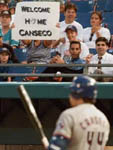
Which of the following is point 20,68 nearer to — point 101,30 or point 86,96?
point 101,30

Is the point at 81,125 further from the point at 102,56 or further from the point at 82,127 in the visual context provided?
the point at 102,56

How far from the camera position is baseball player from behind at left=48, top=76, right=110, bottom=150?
19.9 feet

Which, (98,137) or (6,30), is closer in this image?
(98,137)

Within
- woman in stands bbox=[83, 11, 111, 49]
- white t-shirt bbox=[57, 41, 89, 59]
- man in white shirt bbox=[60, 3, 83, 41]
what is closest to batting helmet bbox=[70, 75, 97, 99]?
white t-shirt bbox=[57, 41, 89, 59]

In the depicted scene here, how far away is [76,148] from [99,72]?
188 inches

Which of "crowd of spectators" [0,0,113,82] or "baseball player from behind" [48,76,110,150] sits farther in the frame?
"crowd of spectators" [0,0,113,82]

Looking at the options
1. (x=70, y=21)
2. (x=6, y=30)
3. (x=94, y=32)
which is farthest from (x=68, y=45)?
(x=6, y=30)

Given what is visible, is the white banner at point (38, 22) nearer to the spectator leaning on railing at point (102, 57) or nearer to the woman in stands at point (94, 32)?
the spectator leaning on railing at point (102, 57)

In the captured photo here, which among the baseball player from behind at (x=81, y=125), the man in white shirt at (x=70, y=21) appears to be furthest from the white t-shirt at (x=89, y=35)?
the baseball player from behind at (x=81, y=125)

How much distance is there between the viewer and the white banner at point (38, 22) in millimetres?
11250

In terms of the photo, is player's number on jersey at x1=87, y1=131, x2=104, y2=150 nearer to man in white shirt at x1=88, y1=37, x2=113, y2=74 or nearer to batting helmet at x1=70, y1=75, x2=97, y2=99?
batting helmet at x1=70, y1=75, x2=97, y2=99

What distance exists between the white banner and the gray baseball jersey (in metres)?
5.10

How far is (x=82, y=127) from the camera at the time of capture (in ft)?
20.1

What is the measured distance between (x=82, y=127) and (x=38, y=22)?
214 inches
